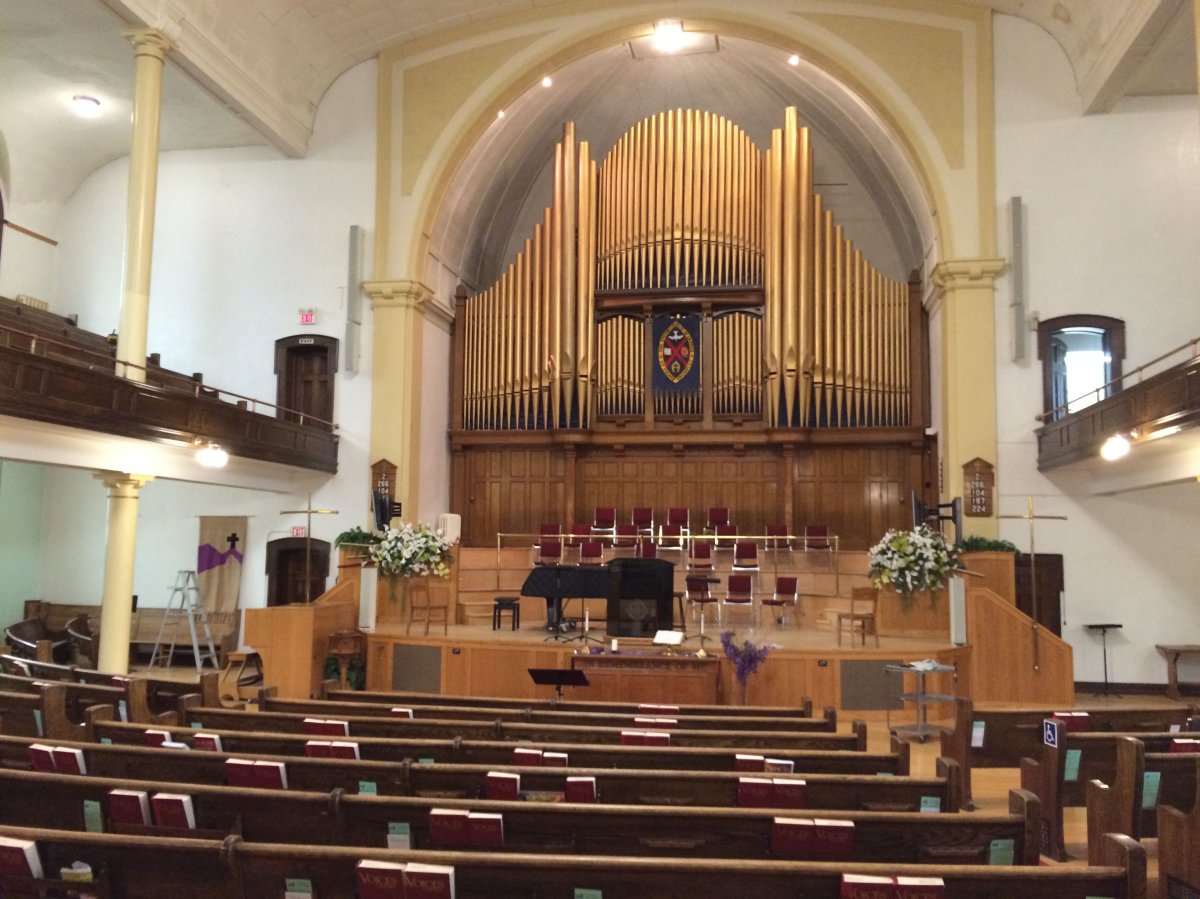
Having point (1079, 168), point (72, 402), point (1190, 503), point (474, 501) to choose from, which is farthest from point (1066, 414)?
point (72, 402)

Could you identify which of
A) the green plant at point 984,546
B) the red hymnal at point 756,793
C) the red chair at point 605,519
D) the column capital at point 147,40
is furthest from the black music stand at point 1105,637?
the column capital at point 147,40

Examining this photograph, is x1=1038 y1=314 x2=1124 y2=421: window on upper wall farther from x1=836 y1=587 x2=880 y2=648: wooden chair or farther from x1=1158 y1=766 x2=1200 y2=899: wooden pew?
x1=1158 y1=766 x2=1200 y2=899: wooden pew

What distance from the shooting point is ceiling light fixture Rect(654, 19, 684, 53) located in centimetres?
1369

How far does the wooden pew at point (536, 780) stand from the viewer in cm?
371

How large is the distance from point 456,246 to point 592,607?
264 inches

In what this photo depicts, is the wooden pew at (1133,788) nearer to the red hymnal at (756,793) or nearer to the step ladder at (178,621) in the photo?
the red hymnal at (756,793)

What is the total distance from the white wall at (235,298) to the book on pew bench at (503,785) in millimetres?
10497

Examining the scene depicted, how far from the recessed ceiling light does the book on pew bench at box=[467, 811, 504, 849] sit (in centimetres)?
1432

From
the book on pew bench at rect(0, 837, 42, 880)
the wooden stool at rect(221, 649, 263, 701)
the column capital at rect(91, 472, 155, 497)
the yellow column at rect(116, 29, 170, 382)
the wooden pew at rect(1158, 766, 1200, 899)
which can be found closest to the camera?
the book on pew bench at rect(0, 837, 42, 880)

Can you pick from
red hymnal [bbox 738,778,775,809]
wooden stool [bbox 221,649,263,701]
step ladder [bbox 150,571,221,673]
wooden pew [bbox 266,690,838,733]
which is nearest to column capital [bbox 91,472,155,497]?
wooden stool [bbox 221,649,263,701]

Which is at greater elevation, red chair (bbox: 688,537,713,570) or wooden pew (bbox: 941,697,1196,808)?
red chair (bbox: 688,537,713,570)

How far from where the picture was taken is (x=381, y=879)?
2.49 metres

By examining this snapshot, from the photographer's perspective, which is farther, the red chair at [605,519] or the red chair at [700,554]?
the red chair at [605,519]

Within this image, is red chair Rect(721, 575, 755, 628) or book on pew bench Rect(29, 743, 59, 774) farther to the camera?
red chair Rect(721, 575, 755, 628)
